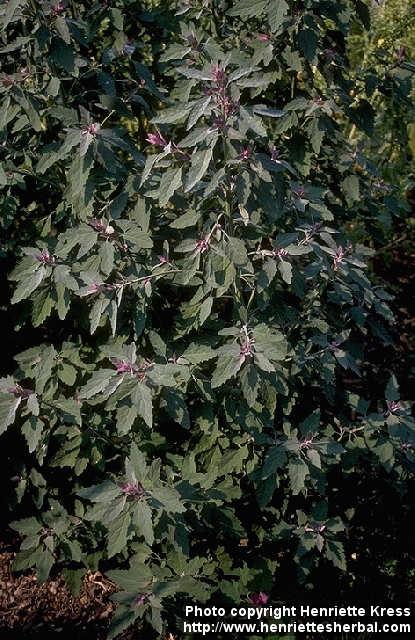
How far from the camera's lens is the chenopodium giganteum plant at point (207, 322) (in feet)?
6.58

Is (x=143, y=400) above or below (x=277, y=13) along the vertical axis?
below

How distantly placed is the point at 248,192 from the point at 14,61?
47.3 inches

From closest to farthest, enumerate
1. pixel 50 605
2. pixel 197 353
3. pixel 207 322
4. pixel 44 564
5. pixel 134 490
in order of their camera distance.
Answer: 1. pixel 134 490
2. pixel 197 353
3. pixel 207 322
4. pixel 44 564
5. pixel 50 605

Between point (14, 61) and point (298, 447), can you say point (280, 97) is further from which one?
point (298, 447)

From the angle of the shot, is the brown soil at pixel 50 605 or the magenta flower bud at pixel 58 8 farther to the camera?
the brown soil at pixel 50 605

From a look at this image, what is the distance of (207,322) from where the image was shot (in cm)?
246

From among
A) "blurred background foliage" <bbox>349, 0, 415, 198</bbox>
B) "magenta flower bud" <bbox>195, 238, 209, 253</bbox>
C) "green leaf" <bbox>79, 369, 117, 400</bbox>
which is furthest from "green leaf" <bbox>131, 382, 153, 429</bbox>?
"blurred background foliage" <bbox>349, 0, 415, 198</bbox>

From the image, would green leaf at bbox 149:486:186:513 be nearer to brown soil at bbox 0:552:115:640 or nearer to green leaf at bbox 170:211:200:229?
green leaf at bbox 170:211:200:229

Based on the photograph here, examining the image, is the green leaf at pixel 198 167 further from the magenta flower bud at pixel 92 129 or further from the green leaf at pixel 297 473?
the green leaf at pixel 297 473

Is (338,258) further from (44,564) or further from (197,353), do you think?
(44,564)

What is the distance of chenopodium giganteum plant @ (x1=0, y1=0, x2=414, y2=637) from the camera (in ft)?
6.58

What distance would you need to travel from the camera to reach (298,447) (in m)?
2.31

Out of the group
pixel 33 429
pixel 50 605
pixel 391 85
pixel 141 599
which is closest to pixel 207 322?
pixel 33 429

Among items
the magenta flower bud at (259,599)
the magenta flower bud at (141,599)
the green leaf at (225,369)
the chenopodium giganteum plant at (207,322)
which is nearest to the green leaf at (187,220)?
the chenopodium giganteum plant at (207,322)
